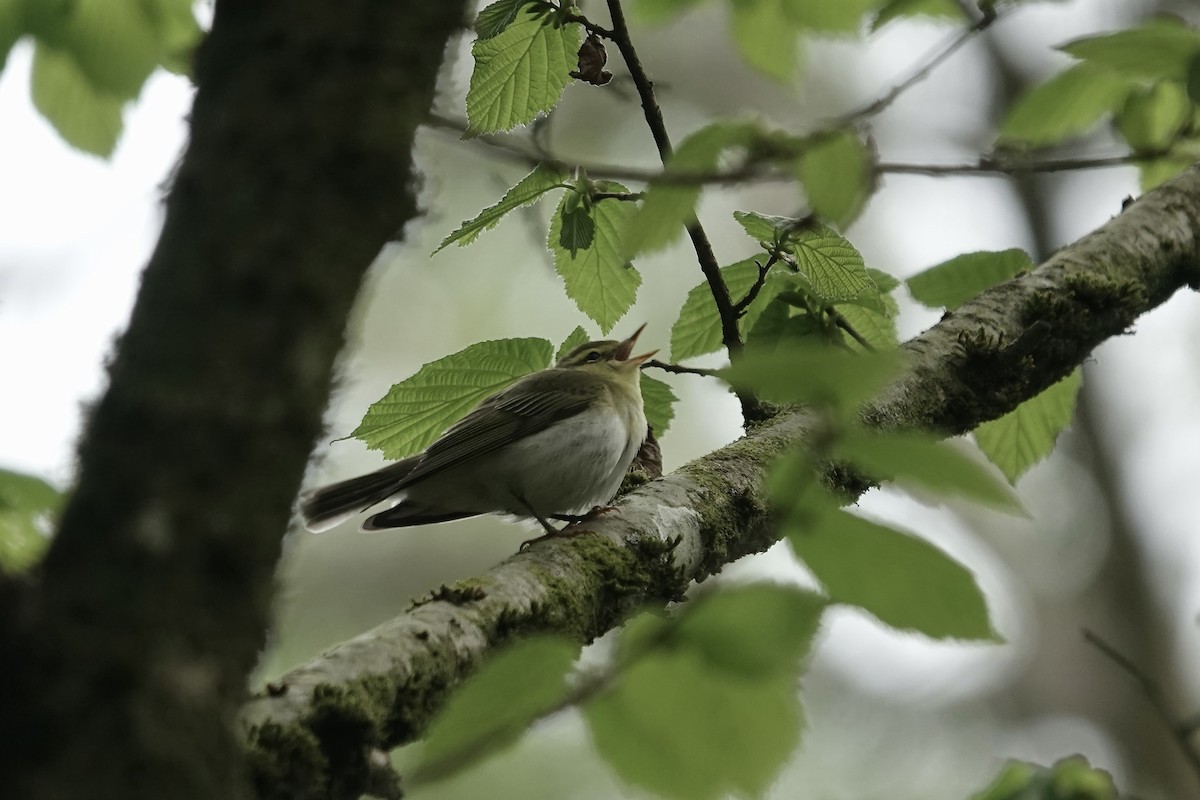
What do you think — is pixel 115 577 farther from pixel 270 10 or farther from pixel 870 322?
pixel 870 322

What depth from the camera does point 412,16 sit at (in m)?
1.25

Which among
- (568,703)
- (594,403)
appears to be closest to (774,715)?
(568,703)

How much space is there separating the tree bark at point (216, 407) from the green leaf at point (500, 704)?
202 millimetres

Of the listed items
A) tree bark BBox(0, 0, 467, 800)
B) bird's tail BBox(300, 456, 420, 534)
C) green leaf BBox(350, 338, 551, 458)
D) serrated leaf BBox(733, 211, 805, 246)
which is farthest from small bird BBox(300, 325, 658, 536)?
tree bark BBox(0, 0, 467, 800)

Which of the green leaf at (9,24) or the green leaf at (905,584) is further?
the green leaf at (9,24)

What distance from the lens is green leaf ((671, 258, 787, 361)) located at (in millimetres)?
3369

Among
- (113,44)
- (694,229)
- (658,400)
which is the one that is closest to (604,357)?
(658,400)

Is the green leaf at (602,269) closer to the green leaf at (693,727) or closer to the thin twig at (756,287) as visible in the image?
the thin twig at (756,287)

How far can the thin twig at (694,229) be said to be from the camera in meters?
2.72

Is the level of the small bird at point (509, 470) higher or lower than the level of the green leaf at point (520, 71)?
lower

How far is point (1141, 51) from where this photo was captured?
164cm

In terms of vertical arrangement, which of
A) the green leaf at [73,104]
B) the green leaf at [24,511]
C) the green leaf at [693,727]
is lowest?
the green leaf at [693,727]

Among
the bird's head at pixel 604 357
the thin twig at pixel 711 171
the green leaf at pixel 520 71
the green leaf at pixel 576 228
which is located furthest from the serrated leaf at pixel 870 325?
the bird's head at pixel 604 357

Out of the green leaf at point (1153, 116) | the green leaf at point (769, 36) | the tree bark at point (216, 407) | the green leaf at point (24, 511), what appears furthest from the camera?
the green leaf at point (1153, 116)
